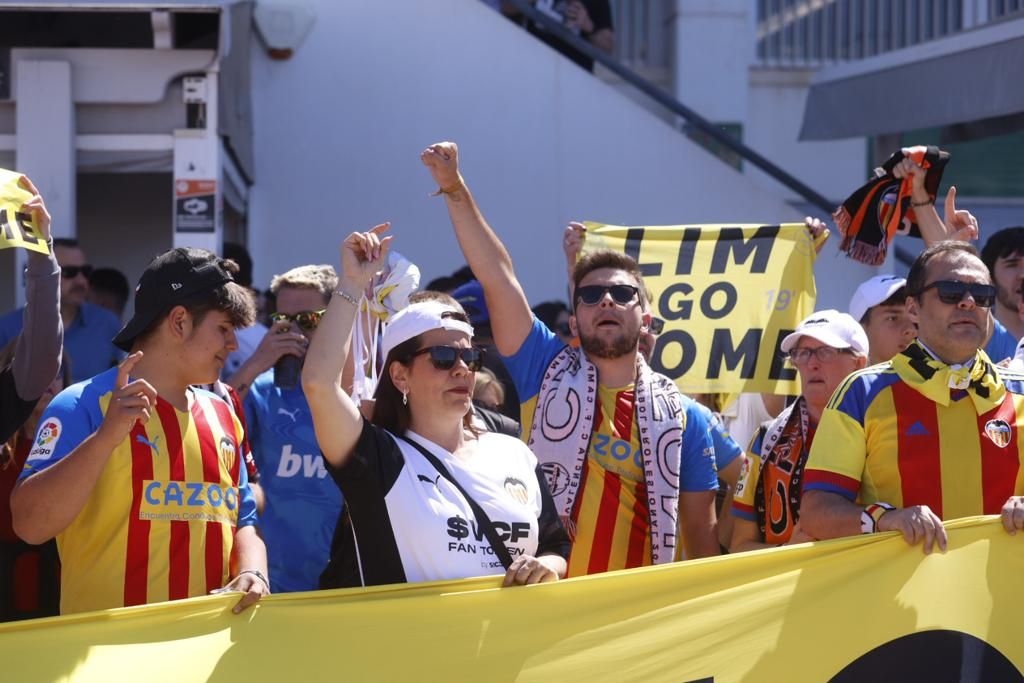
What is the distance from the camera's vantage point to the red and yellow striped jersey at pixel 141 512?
3666 mm

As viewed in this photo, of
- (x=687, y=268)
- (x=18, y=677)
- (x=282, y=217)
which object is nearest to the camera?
(x=18, y=677)

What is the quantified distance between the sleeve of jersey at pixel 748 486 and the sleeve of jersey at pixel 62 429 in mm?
2258

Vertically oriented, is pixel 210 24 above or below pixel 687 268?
above

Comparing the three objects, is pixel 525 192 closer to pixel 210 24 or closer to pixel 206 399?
pixel 210 24

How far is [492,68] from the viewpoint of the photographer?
31.2 feet

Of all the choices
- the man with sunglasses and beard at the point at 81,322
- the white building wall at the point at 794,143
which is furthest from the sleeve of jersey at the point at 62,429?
the white building wall at the point at 794,143

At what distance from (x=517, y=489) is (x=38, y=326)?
1415 mm

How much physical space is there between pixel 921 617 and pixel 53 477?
2.37 meters

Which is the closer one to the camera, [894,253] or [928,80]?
[928,80]

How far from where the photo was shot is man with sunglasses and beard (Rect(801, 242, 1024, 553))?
4.06 meters

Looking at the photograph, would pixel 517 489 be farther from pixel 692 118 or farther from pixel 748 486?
pixel 692 118

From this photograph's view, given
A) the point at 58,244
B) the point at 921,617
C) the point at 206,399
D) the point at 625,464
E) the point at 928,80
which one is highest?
the point at 928,80

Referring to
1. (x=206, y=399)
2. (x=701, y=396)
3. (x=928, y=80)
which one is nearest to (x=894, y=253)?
(x=928, y=80)

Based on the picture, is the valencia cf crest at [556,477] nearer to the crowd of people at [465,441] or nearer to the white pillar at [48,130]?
the crowd of people at [465,441]
